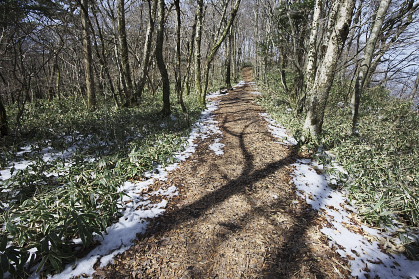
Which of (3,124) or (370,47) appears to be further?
(370,47)

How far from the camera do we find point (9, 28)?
621 centimetres

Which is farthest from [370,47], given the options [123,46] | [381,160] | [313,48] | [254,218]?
[123,46]

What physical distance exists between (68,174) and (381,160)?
6.46m

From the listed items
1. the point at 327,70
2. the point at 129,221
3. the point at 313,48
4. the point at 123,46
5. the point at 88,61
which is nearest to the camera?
the point at 129,221

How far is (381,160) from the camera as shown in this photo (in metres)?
4.36

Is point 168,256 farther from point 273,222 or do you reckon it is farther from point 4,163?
point 4,163

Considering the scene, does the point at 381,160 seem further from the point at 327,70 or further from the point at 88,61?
the point at 88,61

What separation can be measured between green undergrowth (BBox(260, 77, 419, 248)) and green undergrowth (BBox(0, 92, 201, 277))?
4.08 meters

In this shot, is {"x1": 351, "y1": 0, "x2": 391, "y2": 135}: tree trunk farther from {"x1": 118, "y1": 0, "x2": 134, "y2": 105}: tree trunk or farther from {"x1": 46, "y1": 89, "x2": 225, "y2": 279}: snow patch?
{"x1": 118, "y1": 0, "x2": 134, "y2": 105}: tree trunk

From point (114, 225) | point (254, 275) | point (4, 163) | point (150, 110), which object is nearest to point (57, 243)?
point (114, 225)

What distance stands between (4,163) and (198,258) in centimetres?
453

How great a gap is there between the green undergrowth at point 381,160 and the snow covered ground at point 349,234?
0.26 metres

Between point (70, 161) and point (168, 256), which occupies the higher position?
point (70, 161)

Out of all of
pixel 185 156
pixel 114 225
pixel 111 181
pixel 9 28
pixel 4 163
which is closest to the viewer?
pixel 114 225
